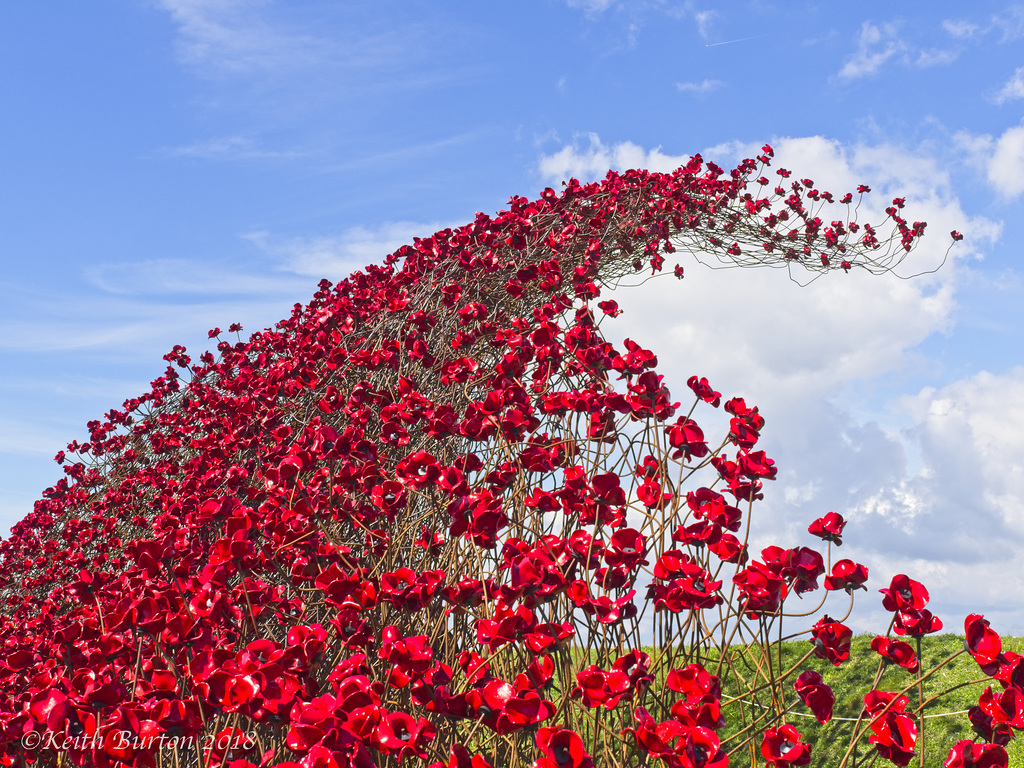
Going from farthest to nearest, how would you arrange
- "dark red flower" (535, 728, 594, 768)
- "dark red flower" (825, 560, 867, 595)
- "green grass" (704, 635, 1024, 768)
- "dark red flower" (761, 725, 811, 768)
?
"green grass" (704, 635, 1024, 768), "dark red flower" (825, 560, 867, 595), "dark red flower" (761, 725, 811, 768), "dark red flower" (535, 728, 594, 768)

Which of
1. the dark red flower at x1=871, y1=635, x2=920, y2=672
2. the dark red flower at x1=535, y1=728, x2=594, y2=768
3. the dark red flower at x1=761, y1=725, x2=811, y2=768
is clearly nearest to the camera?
the dark red flower at x1=535, y1=728, x2=594, y2=768

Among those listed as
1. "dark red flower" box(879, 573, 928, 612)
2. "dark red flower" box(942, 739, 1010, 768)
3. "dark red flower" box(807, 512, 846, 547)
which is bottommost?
"dark red flower" box(942, 739, 1010, 768)

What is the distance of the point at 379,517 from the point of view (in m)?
2.78

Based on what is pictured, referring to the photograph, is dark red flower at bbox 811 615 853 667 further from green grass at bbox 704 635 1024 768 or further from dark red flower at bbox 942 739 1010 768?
green grass at bbox 704 635 1024 768

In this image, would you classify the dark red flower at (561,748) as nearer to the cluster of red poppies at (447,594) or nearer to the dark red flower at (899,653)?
the cluster of red poppies at (447,594)

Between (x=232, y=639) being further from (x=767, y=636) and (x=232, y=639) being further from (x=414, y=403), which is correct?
(x=767, y=636)

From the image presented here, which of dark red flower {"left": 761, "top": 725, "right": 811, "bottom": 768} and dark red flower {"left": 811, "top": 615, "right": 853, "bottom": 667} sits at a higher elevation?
dark red flower {"left": 811, "top": 615, "right": 853, "bottom": 667}

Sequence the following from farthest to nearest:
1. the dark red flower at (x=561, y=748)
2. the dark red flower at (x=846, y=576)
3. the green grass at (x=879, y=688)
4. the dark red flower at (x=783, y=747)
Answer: the green grass at (x=879, y=688)
the dark red flower at (x=846, y=576)
the dark red flower at (x=783, y=747)
the dark red flower at (x=561, y=748)

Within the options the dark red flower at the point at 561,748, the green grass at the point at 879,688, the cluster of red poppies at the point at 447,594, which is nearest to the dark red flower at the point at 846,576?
the cluster of red poppies at the point at 447,594

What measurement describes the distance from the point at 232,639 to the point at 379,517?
621 mm

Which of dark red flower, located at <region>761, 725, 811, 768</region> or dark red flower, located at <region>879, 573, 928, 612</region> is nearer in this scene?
dark red flower, located at <region>761, 725, 811, 768</region>

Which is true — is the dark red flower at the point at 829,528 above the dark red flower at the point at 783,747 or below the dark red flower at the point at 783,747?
above

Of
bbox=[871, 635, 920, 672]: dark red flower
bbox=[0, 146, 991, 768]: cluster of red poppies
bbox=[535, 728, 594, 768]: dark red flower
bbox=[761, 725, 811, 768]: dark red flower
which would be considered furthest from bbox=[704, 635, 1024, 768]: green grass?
bbox=[535, 728, 594, 768]: dark red flower

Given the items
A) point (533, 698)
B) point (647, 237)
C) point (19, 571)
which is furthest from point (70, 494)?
point (533, 698)
